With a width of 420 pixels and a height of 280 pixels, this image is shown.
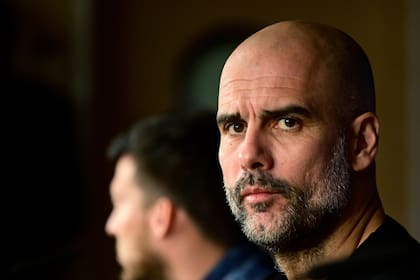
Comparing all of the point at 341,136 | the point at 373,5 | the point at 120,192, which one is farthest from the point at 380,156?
the point at 341,136

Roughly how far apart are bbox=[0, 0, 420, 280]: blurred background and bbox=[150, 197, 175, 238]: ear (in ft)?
5.82

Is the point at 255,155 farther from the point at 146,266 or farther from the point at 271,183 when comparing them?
the point at 146,266

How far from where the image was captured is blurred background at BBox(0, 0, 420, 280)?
3.92m

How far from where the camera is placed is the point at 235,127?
130 centimetres

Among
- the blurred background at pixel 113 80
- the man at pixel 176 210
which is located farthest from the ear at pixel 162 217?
the blurred background at pixel 113 80

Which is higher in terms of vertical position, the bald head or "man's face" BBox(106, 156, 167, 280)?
the bald head

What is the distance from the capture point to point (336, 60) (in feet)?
4.18

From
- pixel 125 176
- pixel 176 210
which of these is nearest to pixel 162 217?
pixel 176 210

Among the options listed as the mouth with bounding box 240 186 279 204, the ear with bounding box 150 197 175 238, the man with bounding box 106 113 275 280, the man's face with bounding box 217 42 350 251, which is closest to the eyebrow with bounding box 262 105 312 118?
the man's face with bounding box 217 42 350 251

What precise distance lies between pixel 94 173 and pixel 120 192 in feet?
7.08

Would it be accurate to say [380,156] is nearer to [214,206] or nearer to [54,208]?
[54,208]

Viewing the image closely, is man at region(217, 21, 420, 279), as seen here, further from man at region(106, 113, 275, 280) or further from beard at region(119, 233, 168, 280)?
beard at region(119, 233, 168, 280)

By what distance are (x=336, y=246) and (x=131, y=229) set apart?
33.2 inches

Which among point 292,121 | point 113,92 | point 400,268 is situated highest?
point 292,121
